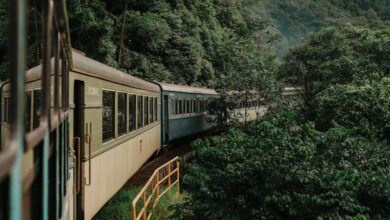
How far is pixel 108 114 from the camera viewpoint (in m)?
7.78

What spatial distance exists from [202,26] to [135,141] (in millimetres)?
31234

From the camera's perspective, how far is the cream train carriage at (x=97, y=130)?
19.9 ft

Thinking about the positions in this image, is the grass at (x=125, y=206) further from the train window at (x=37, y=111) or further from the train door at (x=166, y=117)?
the train window at (x=37, y=111)

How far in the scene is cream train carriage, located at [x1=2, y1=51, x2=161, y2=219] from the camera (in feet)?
19.9

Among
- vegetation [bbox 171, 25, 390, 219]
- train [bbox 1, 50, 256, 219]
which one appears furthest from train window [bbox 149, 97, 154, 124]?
vegetation [bbox 171, 25, 390, 219]

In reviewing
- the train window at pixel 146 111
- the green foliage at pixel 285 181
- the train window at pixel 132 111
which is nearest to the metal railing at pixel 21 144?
the green foliage at pixel 285 181

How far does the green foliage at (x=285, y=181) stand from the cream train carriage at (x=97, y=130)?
1.37 m

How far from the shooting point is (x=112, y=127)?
26.5ft

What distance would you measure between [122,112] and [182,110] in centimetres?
1057

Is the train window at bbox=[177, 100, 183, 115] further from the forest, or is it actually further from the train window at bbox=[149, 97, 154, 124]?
the train window at bbox=[149, 97, 154, 124]


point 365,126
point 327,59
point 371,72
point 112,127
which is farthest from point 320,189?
point 327,59

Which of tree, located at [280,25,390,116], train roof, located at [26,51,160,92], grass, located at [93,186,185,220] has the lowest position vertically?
grass, located at [93,186,185,220]

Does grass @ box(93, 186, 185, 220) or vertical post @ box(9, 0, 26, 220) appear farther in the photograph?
grass @ box(93, 186, 185, 220)

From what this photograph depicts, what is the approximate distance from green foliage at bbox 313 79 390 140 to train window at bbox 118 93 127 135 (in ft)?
23.4
